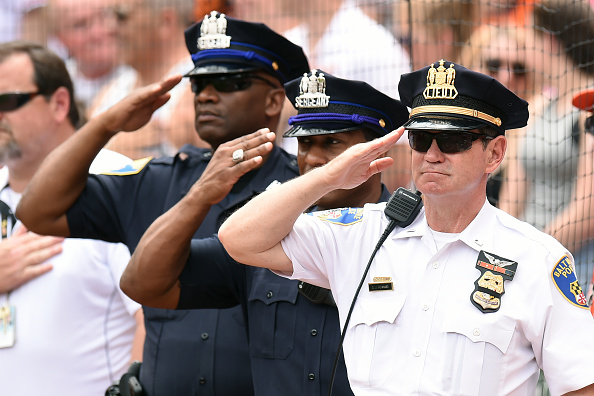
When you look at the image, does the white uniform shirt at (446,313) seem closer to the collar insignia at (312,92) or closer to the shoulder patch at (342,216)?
the shoulder patch at (342,216)

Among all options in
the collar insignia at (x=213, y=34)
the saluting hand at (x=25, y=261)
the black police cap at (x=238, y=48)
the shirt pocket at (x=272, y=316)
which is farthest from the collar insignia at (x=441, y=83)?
the saluting hand at (x=25, y=261)

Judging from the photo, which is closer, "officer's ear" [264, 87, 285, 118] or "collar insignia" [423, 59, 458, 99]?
"collar insignia" [423, 59, 458, 99]

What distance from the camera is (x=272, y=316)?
399cm

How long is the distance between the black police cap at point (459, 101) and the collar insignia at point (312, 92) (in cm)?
70

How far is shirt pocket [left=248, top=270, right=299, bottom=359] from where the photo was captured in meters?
3.93

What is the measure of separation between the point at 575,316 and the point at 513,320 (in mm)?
202

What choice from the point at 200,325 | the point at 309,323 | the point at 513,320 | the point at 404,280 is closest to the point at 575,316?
the point at 513,320

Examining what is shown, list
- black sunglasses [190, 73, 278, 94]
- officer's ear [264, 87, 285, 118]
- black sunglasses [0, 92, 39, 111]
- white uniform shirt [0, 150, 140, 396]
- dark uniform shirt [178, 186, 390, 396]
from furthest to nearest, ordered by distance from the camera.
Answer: black sunglasses [0, 92, 39, 111]
white uniform shirt [0, 150, 140, 396]
officer's ear [264, 87, 285, 118]
black sunglasses [190, 73, 278, 94]
dark uniform shirt [178, 186, 390, 396]

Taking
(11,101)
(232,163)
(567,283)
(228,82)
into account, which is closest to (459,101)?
(567,283)

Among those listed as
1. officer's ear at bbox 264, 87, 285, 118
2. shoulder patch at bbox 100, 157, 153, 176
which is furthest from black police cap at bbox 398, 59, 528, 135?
shoulder patch at bbox 100, 157, 153, 176

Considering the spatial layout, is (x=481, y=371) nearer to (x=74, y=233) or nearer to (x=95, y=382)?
(x=74, y=233)

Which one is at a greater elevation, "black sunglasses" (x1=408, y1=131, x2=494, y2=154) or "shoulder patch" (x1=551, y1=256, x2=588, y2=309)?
"black sunglasses" (x1=408, y1=131, x2=494, y2=154)

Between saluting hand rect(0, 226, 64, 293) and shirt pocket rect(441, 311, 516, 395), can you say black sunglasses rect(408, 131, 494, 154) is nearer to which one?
shirt pocket rect(441, 311, 516, 395)

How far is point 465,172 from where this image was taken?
338cm
